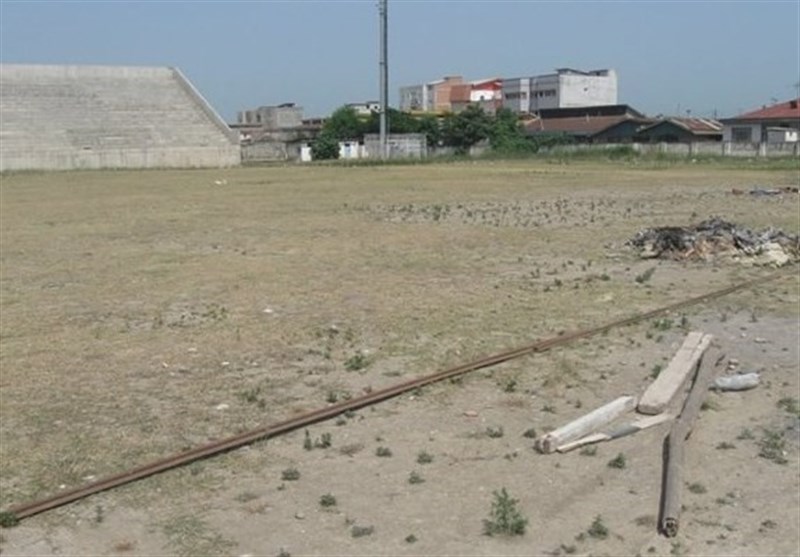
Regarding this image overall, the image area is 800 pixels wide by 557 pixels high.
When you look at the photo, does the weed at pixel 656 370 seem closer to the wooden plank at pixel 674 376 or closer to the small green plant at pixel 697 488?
the wooden plank at pixel 674 376

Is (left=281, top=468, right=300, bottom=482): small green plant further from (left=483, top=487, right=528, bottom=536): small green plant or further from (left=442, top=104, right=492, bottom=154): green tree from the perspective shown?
(left=442, top=104, right=492, bottom=154): green tree

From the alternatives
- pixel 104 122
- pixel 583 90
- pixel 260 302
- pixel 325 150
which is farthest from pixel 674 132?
pixel 260 302

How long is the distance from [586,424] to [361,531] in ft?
5.50

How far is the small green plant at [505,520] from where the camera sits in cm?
400

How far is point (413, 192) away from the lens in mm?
27828

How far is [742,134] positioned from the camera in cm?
6469

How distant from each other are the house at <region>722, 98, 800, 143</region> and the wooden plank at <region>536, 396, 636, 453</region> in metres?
59.2

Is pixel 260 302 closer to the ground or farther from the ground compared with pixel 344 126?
closer to the ground

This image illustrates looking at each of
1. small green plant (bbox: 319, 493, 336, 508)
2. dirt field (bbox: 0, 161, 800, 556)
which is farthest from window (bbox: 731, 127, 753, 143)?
small green plant (bbox: 319, 493, 336, 508)

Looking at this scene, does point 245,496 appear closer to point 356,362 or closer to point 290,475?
point 290,475

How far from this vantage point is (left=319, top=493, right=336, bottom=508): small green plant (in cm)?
431

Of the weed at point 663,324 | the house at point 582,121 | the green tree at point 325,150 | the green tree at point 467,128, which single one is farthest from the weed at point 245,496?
the house at point 582,121

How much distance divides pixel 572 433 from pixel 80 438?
2.77 meters

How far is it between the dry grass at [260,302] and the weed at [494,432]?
122 centimetres
